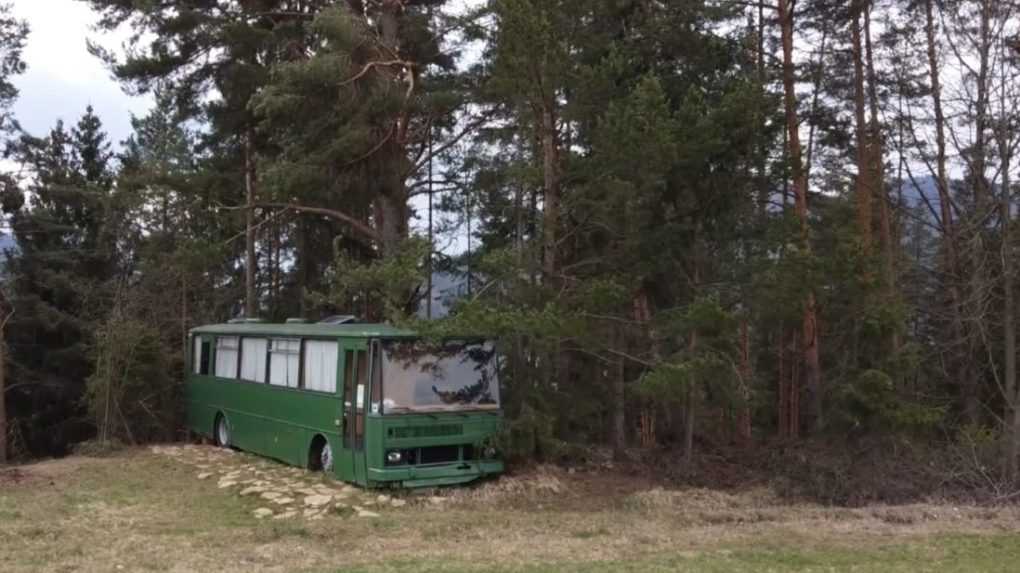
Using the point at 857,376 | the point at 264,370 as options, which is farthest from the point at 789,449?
the point at 264,370

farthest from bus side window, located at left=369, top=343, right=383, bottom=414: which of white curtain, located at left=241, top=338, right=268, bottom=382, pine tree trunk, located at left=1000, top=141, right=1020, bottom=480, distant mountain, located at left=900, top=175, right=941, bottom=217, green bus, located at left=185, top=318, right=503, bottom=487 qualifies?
distant mountain, located at left=900, top=175, right=941, bottom=217

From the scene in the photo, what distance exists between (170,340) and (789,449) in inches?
678

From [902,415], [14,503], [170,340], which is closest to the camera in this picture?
[14,503]

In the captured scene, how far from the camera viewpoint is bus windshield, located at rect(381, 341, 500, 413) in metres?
11.6

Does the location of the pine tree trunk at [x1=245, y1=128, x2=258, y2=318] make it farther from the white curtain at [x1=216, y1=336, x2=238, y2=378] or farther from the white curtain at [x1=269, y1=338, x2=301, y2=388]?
the white curtain at [x1=269, y1=338, x2=301, y2=388]

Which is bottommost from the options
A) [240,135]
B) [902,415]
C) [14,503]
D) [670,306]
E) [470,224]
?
[14,503]

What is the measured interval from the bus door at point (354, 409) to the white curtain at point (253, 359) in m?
3.43

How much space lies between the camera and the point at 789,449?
51.3 feet

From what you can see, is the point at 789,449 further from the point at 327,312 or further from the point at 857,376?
the point at 327,312

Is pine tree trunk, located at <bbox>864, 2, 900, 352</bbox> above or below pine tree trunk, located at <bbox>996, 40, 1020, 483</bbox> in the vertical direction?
above

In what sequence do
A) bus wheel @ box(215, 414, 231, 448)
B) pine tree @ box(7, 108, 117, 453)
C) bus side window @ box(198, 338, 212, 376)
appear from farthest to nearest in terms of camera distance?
pine tree @ box(7, 108, 117, 453), bus side window @ box(198, 338, 212, 376), bus wheel @ box(215, 414, 231, 448)

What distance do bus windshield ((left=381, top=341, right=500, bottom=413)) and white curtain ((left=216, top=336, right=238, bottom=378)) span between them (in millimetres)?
5712

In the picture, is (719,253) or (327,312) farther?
(327,312)

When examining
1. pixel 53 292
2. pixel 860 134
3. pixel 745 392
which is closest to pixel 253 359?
pixel 745 392
